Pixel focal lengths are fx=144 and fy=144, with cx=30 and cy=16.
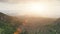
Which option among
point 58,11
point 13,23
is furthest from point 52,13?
point 13,23

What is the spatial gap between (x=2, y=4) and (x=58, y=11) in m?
0.51

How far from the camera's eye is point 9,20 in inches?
44.4

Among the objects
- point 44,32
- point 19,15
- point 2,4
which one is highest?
point 2,4

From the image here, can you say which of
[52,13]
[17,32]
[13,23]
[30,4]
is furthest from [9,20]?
[52,13]

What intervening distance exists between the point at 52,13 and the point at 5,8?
0.43 meters

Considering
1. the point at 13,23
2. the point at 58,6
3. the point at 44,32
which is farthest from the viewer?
the point at 58,6

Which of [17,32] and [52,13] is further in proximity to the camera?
[52,13]

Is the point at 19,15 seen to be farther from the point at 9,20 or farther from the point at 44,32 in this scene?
the point at 44,32

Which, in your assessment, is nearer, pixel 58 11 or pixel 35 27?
pixel 35 27

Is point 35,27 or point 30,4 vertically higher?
point 30,4

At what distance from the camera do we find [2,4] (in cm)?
131

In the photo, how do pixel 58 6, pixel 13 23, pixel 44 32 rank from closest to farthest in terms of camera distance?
pixel 44 32 → pixel 13 23 → pixel 58 6

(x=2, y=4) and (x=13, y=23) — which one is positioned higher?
(x=2, y=4)

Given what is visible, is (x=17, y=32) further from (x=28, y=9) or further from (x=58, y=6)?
(x=58, y=6)
